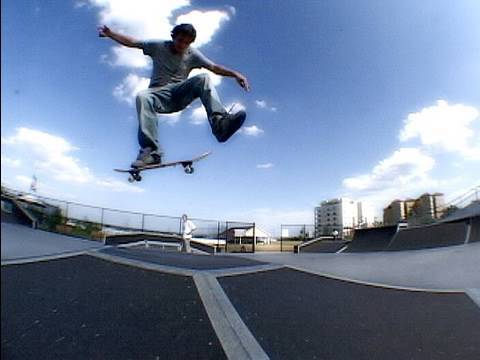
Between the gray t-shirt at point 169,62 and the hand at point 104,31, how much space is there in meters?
0.09

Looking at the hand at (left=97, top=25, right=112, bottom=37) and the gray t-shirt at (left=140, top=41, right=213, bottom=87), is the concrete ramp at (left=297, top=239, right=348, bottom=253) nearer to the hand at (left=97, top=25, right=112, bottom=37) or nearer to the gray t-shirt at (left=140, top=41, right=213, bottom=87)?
the gray t-shirt at (left=140, top=41, right=213, bottom=87)

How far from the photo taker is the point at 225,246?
3.23ft

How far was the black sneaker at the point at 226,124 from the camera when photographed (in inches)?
35.0

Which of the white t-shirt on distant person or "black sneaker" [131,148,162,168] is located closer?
"black sneaker" [131,148,162,168]

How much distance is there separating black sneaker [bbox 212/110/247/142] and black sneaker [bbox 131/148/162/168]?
190 mm

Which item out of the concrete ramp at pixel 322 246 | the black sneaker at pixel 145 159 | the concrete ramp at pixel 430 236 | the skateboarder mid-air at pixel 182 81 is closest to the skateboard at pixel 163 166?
the black sneaker at pixel 145 159

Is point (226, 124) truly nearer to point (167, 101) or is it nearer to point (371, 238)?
point (167, 101)

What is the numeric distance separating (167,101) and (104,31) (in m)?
0.23

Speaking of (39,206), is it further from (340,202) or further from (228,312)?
(340,202)

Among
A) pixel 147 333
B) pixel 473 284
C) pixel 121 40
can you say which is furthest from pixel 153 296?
pixel 473 284

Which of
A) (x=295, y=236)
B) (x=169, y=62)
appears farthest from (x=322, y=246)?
(x=169, y=62)

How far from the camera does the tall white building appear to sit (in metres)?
1.03

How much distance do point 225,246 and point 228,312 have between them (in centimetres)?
23

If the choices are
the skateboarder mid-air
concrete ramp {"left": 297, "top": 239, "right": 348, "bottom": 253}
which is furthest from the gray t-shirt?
concrete ramp {"left": 297, "top": 239, "right": 348, "bottom": 253}
